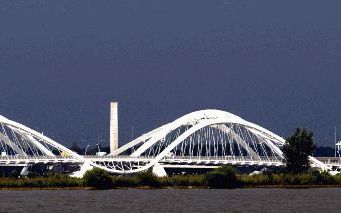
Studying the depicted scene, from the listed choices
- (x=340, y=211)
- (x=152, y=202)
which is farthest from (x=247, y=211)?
(x=152, y=202)

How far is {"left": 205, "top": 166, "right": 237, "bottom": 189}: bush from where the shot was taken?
129250 mm

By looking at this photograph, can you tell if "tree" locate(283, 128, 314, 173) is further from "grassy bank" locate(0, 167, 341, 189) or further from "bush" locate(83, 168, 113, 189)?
"bush" locate(83, 168, 113, 189)

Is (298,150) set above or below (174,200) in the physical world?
above

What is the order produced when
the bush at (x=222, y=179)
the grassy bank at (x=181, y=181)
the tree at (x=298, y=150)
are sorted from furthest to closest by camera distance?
the tree at (x=298, y=150), the grassy bank at (x=181, y=181), the bush at (x=222, y=179)

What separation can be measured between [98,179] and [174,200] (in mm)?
25280

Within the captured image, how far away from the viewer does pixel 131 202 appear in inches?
3967

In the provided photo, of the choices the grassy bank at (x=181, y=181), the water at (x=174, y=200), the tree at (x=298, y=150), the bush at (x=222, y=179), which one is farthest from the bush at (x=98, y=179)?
the tree at (x=298, y=150)

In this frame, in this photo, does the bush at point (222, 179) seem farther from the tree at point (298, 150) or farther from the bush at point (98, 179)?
the tree at point (298, 150)

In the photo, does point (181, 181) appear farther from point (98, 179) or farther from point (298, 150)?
point (298, 150)

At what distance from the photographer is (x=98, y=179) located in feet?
420

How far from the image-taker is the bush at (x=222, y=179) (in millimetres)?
129250

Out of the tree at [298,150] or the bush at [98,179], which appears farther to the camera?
the tree at [298,150]

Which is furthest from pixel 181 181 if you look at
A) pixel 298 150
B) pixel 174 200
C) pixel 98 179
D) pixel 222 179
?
pixel 174 200

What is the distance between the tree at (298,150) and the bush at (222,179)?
13.6 meters
